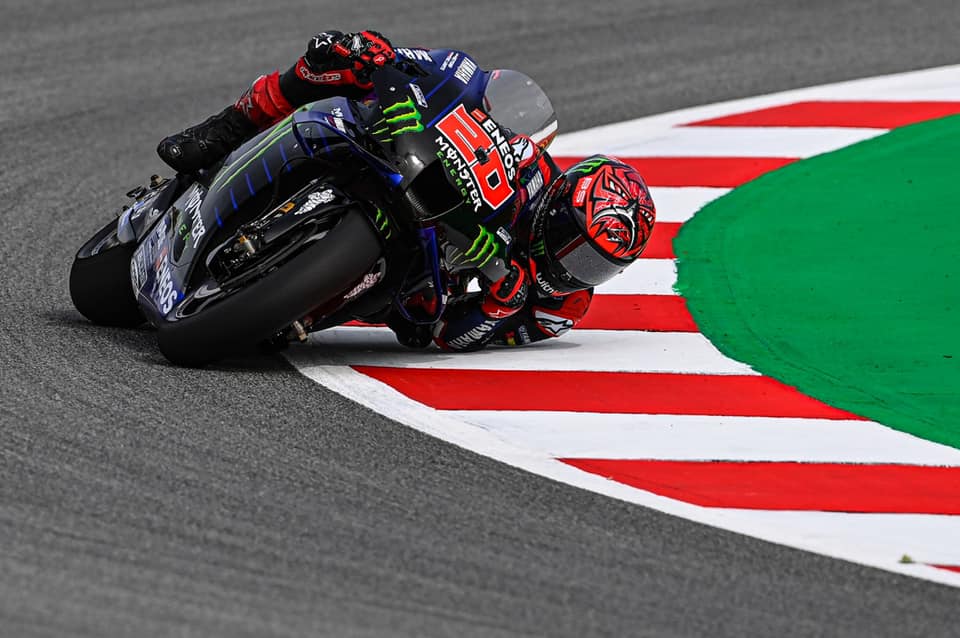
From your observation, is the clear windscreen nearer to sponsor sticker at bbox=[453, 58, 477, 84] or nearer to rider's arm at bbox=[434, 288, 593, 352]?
sponsor sticker at bbox=[453, 58, 477, 84]

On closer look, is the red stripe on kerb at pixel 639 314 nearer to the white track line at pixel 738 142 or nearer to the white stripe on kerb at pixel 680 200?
the white stripe on kerb at pixel 680 200

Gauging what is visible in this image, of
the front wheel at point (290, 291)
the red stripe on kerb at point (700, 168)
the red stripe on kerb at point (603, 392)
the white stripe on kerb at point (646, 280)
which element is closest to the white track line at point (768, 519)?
the red stripe on kerb at point (603, 392)

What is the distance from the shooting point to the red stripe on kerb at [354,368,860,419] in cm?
598

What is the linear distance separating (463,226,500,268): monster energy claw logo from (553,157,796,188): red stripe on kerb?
2992 mm

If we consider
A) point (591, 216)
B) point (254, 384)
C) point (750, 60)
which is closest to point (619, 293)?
point (591, 216)

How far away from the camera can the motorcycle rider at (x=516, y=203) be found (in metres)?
6.13

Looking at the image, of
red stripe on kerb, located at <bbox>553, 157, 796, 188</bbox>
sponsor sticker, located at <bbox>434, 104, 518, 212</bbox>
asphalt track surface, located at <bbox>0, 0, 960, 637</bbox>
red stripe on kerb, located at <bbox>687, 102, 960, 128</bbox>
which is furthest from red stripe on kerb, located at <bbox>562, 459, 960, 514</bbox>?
red stripe on kerb, located at <bbox>687, 102, 960, 128</bbox>

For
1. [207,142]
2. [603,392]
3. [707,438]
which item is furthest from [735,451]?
[207,142]

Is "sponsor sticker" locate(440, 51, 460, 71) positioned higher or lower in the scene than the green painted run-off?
higher

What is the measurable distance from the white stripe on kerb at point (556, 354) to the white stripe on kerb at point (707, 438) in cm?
58

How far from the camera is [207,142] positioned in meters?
6.36

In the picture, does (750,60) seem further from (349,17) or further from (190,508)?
(190,508)

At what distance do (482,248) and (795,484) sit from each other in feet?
5.07

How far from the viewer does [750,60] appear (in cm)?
1084
